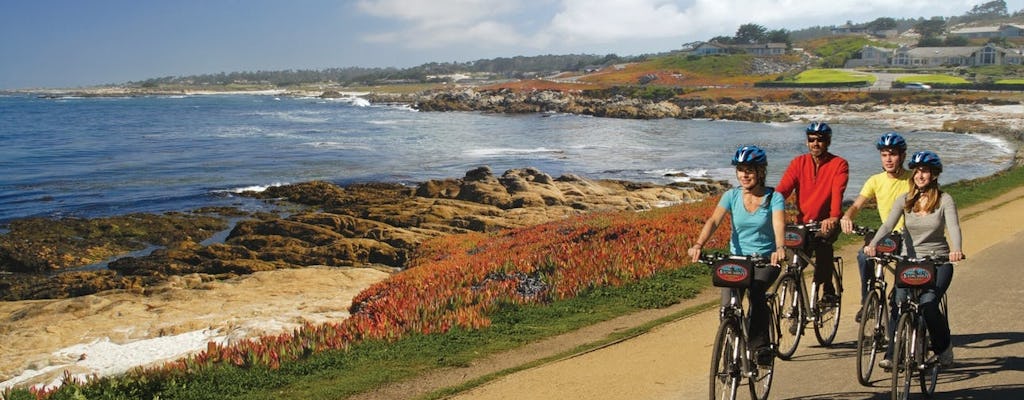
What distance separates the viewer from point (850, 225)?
25.8 feet

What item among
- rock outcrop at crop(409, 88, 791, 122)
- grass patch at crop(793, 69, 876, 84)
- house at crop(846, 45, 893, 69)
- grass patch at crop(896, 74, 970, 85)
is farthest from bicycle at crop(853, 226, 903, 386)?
house at crop(846, 45, 893, 69)

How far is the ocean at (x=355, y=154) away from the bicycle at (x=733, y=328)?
30.7 meters

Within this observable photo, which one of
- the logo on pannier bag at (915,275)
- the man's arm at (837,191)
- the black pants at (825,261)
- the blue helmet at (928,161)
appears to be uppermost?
the blue helmet at (928,161)

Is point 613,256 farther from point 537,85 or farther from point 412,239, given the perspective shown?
point 537,85

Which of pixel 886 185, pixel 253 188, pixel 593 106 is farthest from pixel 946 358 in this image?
pixel 593 106

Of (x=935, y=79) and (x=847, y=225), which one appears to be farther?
(x=935, y=79)

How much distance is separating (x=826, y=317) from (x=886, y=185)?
168cm

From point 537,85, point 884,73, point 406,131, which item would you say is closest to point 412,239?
point 406,131

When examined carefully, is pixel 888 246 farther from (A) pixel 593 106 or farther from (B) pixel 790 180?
(A) pixel 593 106

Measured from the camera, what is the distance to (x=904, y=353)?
6781 millimetres

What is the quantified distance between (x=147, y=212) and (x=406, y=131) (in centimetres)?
5039

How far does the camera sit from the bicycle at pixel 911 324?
6.60 m

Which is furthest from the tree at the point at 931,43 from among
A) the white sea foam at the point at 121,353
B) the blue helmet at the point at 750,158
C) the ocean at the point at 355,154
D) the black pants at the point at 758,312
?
the black pants at the point at 758,312

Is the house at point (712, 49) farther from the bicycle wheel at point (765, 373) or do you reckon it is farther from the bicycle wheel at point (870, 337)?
the bicycle wheel at point (765, 373)
